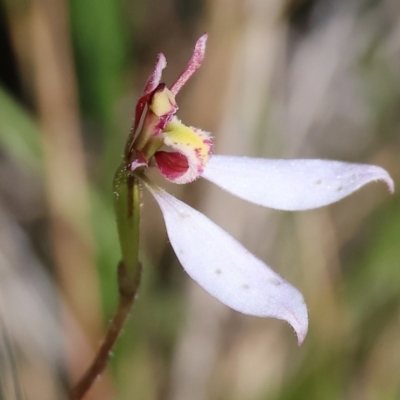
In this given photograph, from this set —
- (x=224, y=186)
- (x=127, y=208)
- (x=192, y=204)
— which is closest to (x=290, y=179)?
(x=224, y=186)

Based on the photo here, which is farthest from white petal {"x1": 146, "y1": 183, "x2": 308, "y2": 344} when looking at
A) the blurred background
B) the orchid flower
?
the blurred background

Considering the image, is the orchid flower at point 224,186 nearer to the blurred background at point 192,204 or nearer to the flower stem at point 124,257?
the flower stem at point 124,257

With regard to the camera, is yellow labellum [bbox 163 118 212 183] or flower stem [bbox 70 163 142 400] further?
yellow labellum [bbox 163 118 212 183]

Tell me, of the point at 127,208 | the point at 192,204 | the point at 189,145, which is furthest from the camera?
the point at 192,204

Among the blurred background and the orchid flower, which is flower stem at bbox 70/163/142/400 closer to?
Result: the orchid flower

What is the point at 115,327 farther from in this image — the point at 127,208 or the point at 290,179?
the point at 290,179

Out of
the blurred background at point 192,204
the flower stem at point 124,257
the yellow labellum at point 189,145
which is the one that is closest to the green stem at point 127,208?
the flower stem at point 124,257

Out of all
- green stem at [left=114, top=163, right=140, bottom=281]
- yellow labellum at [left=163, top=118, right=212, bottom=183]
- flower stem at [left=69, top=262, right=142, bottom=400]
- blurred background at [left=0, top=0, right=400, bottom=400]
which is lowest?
flower stem at [left=69, top=262, right=142, bottom=400]
